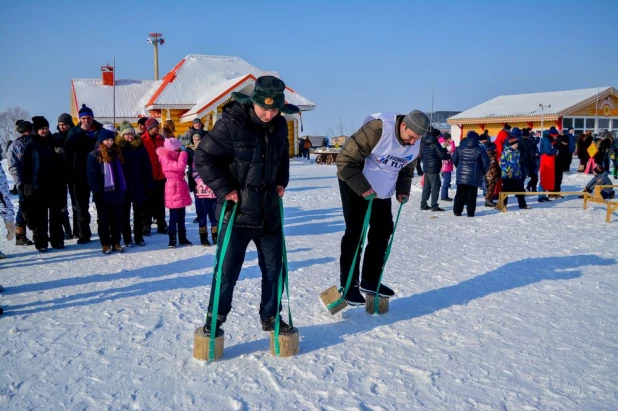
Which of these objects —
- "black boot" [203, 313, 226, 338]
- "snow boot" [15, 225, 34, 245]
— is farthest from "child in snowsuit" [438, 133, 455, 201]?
"black boot" [203, 313, 226, 338]

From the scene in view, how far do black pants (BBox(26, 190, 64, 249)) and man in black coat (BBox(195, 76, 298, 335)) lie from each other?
170 inches

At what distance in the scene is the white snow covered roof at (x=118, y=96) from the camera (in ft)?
96.5

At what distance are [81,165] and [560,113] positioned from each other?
2998 cm

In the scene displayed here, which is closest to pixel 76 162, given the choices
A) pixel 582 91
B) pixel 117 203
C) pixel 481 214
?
pixel 117 203

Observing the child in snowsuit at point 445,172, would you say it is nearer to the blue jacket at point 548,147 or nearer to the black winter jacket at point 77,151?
the blue jacket at point 548,147

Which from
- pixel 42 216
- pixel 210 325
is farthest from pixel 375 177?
pixel 42 216

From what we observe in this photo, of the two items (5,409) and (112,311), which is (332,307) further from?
(5,409)

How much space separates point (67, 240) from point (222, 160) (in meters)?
5.37

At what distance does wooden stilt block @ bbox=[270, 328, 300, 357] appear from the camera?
333cm

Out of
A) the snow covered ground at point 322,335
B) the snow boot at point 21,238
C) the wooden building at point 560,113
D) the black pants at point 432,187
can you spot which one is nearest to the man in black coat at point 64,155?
the snow boot at point 21,238

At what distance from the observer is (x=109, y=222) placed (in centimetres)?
667

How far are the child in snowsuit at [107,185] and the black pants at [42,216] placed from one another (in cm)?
70

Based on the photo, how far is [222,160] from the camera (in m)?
3.29

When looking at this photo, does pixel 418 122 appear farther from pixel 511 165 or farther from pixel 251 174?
pixel 511 165
